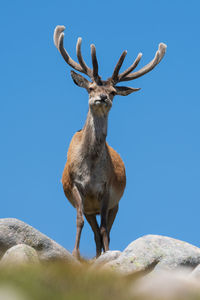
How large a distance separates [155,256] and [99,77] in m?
4.63

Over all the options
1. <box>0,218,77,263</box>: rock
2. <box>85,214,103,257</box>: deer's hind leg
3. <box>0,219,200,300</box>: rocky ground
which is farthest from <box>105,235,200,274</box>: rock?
<box>85,214,103,257</box>: deer's hind leg

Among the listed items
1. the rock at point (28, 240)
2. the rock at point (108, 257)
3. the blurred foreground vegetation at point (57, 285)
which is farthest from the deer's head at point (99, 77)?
the blurred foreground vegetation at point (57, 285)

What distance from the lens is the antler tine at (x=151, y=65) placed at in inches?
475

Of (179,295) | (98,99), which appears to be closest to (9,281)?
(179,295)

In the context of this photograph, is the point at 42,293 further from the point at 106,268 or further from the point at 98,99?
the point at 98,99

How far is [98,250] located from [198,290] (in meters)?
7.26

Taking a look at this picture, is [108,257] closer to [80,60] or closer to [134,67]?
[80,60]

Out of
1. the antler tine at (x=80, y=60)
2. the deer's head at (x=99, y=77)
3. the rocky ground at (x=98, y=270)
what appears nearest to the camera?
the rocky ground at (x=98, y=270)

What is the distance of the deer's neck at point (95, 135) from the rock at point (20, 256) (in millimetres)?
3935

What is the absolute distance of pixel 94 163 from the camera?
10.9m

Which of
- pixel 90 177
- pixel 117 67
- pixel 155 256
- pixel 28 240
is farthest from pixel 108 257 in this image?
pixel 117 67

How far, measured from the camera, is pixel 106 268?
724 centimetres

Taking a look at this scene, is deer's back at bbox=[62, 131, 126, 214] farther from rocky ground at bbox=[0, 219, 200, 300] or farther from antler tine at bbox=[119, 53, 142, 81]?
rocky ground at bbox=[0, 219, 200, 300]

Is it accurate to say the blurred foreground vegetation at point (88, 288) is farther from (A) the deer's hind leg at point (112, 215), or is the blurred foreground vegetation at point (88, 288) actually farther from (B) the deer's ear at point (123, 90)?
(A) the deer's hind leg at point (112, 215)
